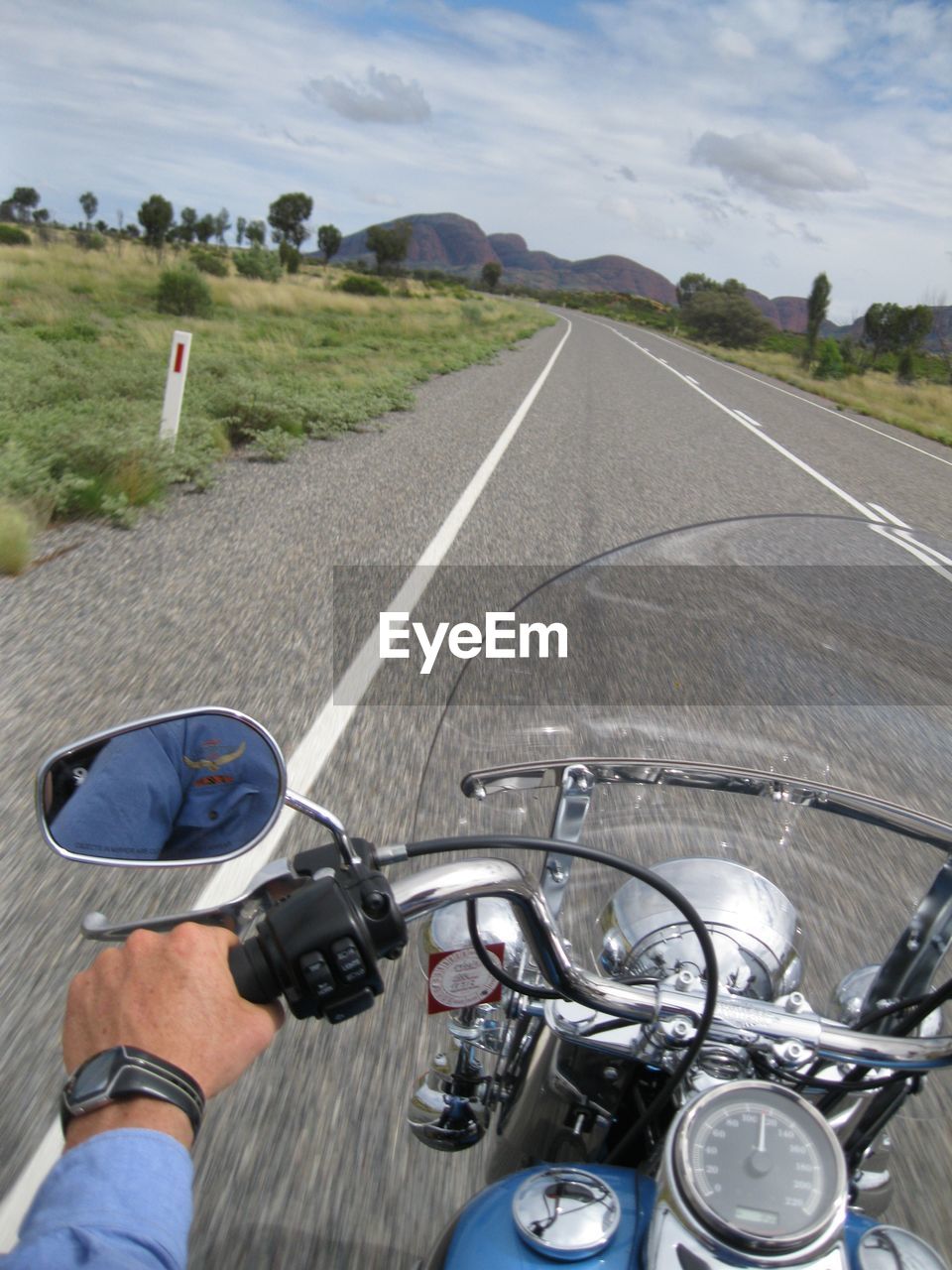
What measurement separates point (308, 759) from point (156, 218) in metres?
62.4

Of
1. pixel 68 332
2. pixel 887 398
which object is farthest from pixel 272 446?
pixel 887 398

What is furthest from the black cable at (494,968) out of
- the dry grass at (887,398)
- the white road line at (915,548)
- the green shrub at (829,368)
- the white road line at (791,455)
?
the green shrub at (829,368)

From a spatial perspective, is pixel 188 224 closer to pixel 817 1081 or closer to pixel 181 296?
pixel 181 296

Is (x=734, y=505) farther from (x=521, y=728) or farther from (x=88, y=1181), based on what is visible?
(x=88, y=1181)

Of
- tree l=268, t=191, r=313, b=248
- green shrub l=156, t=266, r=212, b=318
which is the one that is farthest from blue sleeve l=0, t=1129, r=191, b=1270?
tree l=268, t=191, r=313, b=248

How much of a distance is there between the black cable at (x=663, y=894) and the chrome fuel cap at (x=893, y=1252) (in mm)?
249

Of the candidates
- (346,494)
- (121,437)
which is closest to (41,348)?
(121,437)

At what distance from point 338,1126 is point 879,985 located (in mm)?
1302

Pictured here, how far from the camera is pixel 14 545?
582cm

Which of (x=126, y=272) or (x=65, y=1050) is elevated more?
(x=65, y=1050)

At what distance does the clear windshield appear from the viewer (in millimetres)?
1468

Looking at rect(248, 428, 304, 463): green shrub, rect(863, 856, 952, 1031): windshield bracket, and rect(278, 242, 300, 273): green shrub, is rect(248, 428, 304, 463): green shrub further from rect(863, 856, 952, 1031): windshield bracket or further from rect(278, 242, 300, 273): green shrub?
rect(278, 242, 300, 273): green shrub

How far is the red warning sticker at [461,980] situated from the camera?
4.52 ft

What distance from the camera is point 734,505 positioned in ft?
30.5
